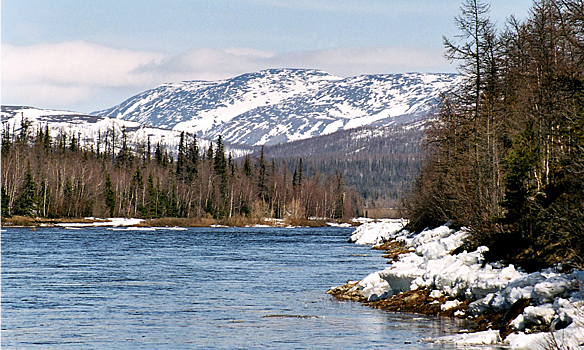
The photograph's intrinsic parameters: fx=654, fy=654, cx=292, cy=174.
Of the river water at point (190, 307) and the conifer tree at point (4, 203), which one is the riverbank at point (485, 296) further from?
the conifer tree at point (4, 203)

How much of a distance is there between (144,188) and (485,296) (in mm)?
92954

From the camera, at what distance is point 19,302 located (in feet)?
67.5

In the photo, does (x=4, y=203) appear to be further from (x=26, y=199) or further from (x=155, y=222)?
(x=155, y=222)

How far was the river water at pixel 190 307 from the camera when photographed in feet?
48.9

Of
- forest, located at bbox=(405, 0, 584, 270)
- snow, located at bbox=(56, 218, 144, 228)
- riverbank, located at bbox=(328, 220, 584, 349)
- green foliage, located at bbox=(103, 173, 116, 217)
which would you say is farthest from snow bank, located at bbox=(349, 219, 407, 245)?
green foliage, located at bbox=(103, 173, 116, 217)

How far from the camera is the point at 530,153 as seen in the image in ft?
72.2

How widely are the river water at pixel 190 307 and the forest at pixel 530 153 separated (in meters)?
3.92

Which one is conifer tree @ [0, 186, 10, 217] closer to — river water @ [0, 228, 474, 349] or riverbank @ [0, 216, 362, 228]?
riverbank @ [0, 216, 362, 228]

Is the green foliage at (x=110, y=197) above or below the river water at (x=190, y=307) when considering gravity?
above

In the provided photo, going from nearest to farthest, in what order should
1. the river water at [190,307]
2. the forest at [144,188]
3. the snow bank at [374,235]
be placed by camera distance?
the river water at [190,307]
the snow bank at [374,235]
the forest at [144,188]

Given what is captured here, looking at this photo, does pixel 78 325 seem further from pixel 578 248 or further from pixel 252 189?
pixel 252 189

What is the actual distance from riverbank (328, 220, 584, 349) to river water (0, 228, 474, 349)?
86cm

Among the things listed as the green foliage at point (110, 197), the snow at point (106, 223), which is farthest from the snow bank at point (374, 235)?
the green foliage at point (110, 197)

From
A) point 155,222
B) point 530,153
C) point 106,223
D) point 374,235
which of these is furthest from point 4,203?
point 530,153
